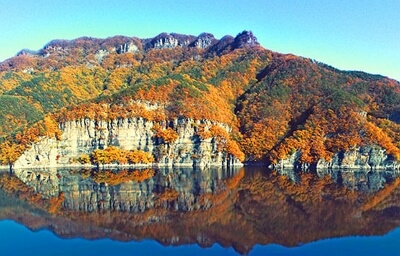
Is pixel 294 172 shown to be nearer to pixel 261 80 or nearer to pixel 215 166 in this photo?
pixel 215 166

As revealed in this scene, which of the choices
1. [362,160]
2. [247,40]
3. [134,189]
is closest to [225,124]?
[362,160]

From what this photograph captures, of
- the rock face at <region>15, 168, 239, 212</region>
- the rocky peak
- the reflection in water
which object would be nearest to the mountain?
the rock face at <region>15, 168, 239, 212</region>

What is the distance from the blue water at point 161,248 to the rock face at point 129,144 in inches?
2661

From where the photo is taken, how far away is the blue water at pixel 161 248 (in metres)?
42.3

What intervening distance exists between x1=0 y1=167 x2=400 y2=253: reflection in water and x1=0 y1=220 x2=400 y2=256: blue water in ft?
5.15

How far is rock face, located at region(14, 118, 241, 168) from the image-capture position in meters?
113

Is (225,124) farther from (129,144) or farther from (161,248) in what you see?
(161,248)

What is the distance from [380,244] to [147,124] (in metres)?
83.1

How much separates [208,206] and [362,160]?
59.9 meters

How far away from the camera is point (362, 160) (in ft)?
349

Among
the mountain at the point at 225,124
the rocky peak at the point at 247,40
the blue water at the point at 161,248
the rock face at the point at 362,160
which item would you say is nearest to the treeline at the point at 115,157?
the mountain at the point at 225,124

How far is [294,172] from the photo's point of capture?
333 ft

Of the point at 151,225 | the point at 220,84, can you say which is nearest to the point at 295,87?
the point at 220,84

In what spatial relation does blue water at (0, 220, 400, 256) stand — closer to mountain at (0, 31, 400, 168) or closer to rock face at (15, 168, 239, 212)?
rock face at (15, 168, 239, 212)
